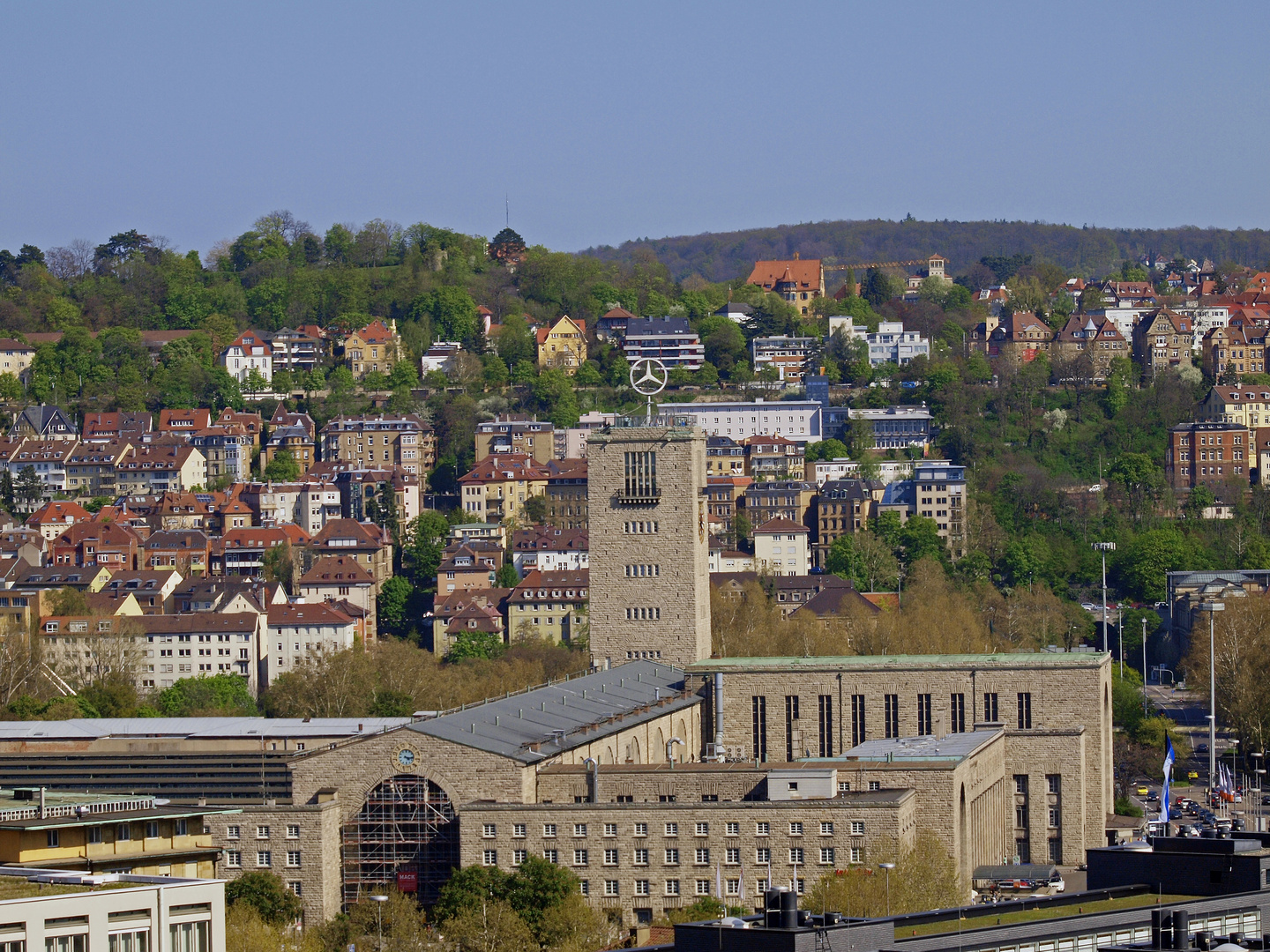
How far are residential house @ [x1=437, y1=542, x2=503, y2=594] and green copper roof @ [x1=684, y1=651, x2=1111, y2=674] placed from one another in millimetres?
72639

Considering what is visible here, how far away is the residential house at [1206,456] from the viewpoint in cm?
17138

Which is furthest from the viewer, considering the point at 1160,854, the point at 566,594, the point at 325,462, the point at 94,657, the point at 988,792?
the point at 325,462

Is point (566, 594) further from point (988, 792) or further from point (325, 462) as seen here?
point (988, 792)

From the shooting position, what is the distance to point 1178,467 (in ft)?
566

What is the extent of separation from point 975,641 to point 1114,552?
4501 centimetres

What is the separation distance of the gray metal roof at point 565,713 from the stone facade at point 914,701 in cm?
198

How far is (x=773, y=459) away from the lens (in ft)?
587

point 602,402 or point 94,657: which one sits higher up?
point 602,402

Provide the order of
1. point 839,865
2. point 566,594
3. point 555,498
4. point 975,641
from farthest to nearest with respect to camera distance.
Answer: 1. point 555,498
2. point 566,594
3. point 975,641
4. point 839,865

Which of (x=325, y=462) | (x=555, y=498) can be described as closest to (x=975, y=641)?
(x=555, y=498)

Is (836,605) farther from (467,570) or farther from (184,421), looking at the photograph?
(184,421)

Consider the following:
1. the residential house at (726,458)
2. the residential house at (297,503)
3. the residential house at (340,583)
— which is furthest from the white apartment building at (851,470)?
the residential house at (340,583)

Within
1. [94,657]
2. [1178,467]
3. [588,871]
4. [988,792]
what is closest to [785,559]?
[1178,467]

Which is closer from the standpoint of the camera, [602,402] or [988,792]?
[988,792]
